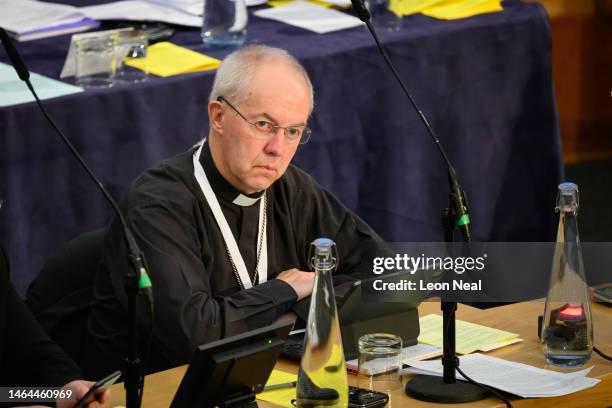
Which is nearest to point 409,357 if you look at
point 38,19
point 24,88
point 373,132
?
point 24,88

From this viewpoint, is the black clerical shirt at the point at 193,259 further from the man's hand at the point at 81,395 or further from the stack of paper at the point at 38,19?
the stack of paper at the point at 38,19

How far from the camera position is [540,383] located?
266cm

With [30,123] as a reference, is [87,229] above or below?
below

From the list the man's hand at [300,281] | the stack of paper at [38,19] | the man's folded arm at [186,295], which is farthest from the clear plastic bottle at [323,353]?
the stack of paper at [38,19]

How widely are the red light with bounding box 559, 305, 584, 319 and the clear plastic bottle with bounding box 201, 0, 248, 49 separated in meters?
2.17

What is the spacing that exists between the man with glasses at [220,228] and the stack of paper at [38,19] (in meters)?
1.43

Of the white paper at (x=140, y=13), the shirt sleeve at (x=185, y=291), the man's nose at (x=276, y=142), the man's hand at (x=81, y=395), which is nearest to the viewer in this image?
the man's hand at (x=81, y=395)

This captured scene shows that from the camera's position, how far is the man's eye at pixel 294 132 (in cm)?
327

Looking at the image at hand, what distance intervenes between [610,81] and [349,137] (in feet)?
7.06

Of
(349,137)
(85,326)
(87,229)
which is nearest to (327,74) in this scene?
(349,137)

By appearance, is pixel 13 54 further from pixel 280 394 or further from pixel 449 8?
pixel 449 8

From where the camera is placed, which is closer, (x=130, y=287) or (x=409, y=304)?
(x=130, y=287)

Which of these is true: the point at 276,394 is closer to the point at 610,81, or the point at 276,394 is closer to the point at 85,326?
the point at 85,326

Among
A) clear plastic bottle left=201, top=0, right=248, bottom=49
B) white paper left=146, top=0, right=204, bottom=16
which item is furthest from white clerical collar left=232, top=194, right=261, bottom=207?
white paper left=146, top=0, right=204, bottom=16
